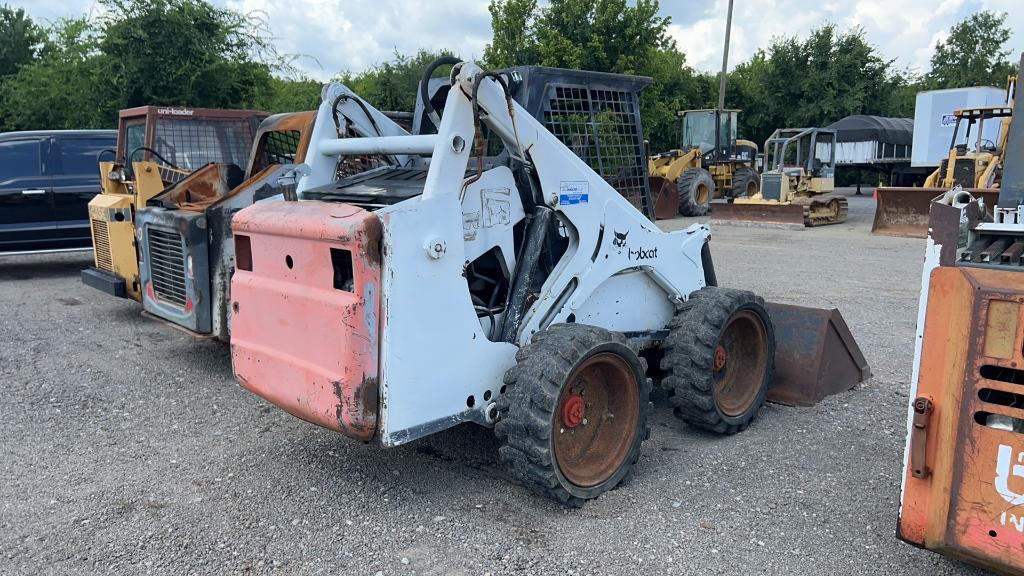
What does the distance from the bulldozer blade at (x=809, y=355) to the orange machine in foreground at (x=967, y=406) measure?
2.38 meters

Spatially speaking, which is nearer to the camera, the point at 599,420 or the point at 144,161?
the point at 599,420

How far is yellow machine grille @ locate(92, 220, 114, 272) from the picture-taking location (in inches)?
296

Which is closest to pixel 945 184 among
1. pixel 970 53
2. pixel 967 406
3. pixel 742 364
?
pixel 742 364

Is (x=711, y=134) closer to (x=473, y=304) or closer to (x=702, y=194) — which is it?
(x=702, y=194)

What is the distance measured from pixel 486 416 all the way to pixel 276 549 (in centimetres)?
108

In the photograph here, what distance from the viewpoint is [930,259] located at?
2615 mm

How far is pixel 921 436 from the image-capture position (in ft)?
8.59

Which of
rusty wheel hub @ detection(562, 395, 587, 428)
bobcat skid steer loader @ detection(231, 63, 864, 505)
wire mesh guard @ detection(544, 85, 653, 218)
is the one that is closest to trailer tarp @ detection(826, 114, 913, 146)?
wire mesh guard @ detection(544, 85, 653, 218)

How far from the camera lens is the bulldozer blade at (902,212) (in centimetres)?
1480

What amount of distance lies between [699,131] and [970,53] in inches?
1315

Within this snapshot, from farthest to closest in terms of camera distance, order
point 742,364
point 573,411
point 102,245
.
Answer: point 102,245 → point 742,364 → point 573,411

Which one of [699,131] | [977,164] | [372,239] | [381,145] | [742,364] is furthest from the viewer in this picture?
[699,131]

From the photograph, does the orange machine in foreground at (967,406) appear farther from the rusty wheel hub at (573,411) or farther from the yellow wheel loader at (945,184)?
the yellow wheel loader at (945,184)

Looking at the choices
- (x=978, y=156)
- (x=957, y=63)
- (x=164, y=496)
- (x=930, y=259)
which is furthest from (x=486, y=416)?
(x=957, y=63)
